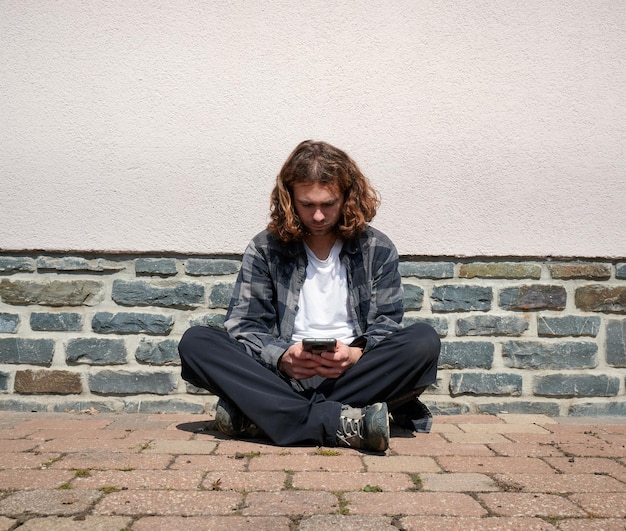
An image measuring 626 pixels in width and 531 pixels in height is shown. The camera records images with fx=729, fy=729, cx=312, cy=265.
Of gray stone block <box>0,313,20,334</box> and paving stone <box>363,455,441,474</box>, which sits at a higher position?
gray stone block <box>0,313,20,334</box>

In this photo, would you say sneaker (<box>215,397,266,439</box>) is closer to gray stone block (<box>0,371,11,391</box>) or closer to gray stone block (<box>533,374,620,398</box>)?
gray stone block (<box>0,371,11,391</box>)

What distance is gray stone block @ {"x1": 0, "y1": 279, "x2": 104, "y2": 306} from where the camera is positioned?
3.92m

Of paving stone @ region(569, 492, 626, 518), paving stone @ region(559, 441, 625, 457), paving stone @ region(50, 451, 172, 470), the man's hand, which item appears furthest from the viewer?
the man's hand

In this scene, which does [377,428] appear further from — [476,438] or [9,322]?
[9,322]

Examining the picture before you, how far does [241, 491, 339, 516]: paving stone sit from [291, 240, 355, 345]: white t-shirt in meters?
1.14

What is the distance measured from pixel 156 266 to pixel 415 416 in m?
1.57

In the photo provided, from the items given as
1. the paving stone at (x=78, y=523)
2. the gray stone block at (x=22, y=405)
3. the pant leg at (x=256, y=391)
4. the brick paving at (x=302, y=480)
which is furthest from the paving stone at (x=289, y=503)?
the gray stone block at (x=22, y=405)

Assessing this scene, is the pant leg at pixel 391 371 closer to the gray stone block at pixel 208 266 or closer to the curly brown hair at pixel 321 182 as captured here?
the curly brown hair at pixel 321 182

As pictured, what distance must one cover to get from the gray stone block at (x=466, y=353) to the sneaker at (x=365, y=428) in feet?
3.21

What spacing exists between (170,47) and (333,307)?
65.7 inches

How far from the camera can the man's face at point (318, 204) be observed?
10.8ft

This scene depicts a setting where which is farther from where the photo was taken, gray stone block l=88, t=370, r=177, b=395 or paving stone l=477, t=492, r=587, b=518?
gray stone block l=88, t=370, r=177, b=395

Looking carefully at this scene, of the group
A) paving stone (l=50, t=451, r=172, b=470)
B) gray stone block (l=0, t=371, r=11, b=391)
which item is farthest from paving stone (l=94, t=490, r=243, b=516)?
gray stone block (l=0, t=371, r=11, b=391)

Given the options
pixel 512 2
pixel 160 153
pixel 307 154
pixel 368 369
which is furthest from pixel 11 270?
pixel 512 2
